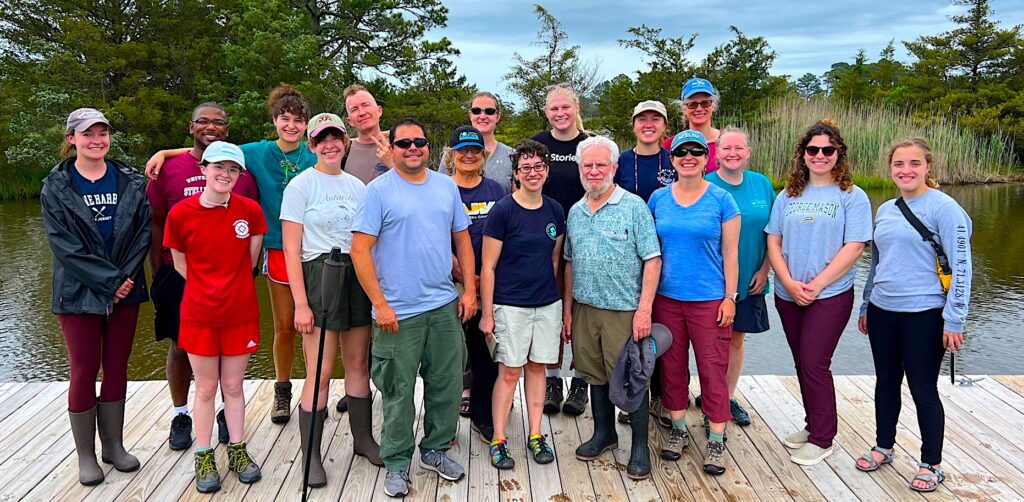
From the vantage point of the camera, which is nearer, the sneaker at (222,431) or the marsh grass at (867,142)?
the sneaker at (222,431)

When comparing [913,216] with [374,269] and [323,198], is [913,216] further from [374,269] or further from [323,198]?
[323,198]

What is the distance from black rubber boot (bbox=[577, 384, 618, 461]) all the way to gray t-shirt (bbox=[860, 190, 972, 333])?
1.36m

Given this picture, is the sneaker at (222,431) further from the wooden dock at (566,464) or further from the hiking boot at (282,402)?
the hiking boot at (282,402)

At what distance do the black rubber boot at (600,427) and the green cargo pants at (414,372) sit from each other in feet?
2.25

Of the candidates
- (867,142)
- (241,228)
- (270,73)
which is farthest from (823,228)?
(270,73)

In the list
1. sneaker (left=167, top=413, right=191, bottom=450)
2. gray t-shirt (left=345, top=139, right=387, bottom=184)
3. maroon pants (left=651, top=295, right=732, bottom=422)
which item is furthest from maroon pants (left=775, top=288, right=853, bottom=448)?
sneaker (left=167, top=413, right=191, bottom=450)

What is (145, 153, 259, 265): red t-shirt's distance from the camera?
349 cm

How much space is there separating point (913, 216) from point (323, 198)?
2.66 meters

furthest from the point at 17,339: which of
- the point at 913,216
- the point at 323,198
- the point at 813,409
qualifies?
the point at 913,216

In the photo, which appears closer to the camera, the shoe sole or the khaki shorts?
the khaki shorts

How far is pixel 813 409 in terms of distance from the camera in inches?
134

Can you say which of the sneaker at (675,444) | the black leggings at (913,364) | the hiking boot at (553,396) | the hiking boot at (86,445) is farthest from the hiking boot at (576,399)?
the hiking boot at (86,445)

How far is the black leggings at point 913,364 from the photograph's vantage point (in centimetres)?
308

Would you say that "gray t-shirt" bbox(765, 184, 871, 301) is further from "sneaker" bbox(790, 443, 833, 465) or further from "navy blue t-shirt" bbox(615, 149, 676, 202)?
"sneaker" bbox(790, 443, 833, 465)
